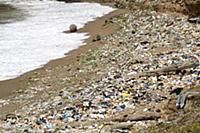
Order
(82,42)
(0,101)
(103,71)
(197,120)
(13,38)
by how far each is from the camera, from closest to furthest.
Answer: (197,120) → (0,101) → (103,71) → (82,42) → (13,38)

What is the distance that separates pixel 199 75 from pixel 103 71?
18.1ft

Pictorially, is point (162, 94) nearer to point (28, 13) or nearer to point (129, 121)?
point (129, 121)

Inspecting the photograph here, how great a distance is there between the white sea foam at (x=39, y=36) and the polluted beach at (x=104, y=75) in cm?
6

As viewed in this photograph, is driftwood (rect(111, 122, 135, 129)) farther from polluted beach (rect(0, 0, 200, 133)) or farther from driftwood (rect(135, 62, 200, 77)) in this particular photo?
driftwood (rect(135, 62, 200, 77))

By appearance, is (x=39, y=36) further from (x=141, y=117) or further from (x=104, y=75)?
(x=141, y=117)

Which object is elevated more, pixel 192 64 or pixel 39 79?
pixel 192 64

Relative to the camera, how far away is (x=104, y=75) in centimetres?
1853

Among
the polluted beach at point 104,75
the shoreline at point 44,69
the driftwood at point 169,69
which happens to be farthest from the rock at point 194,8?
the driftwood at point 169,69

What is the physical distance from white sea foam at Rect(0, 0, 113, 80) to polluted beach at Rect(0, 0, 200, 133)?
0.06m

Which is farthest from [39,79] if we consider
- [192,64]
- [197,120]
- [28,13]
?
[28,13]

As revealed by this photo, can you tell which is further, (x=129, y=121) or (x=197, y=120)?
(x=129, y=121)

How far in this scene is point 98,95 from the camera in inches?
605

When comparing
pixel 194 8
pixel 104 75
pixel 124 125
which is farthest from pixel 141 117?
pixel 194 8

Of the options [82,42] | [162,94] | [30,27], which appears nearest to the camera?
[162,94]
